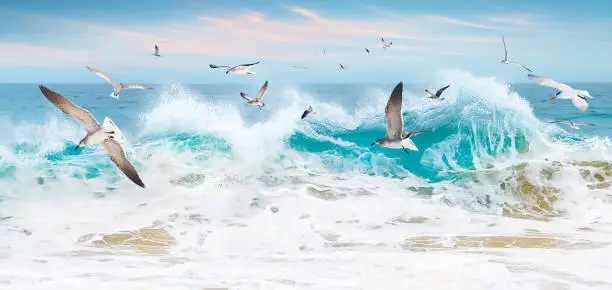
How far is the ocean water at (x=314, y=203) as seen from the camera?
702 cm

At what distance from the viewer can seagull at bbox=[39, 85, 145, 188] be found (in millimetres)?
5523

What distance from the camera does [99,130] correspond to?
19.0ft

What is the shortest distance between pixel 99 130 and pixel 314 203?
5.40 metres

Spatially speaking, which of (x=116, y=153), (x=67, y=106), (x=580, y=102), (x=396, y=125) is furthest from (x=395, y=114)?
(x=580, y=102)

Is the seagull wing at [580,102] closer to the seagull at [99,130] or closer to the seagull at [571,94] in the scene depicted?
the seagull at [571,94]

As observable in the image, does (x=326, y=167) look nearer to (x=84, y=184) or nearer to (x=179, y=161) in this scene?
(x=179, y=161)

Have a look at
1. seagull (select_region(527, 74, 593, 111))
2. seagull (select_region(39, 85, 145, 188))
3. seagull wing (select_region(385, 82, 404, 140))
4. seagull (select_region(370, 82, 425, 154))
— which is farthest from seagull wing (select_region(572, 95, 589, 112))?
seagull (select_region(39, 85, 145, 188))

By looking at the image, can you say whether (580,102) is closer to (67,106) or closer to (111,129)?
(111,129)

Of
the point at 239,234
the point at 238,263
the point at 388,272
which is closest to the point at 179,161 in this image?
the point at 239,234

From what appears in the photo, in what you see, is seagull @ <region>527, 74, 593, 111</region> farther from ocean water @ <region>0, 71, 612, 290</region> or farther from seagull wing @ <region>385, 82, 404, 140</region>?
seagull wing @ <region>385, 82, 404, 140</region>

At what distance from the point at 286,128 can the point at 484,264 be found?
9.42 meters

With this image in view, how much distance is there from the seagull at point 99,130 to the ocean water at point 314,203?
5.11 feet

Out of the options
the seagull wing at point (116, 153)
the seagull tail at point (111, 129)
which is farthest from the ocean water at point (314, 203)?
the seagull tail at point (111, 129)

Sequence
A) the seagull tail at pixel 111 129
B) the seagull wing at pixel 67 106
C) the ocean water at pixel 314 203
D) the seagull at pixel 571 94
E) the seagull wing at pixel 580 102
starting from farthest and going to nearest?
the seagull wing at pixel 580 102 → the seagull at pixel 571 94 → the ocean water at pixel 314 203 → the seagull tail at pixel 111 129 → the seagull wing at pixel 67 106
